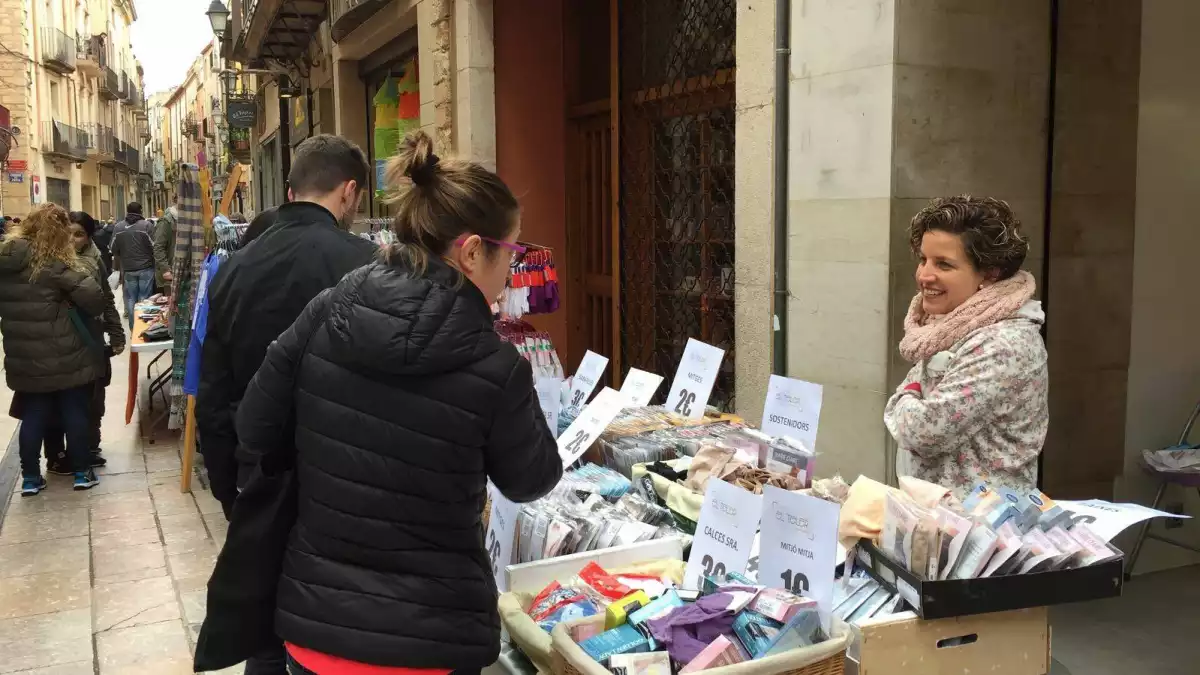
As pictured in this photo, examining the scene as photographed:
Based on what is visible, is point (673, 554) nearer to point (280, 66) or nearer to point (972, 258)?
point (972, 258)

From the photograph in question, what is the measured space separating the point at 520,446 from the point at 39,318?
18.9 feet

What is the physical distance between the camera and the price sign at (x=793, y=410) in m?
3.08

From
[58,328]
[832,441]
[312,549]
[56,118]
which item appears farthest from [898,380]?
[56,118]

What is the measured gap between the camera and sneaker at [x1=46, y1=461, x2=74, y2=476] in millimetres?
7176

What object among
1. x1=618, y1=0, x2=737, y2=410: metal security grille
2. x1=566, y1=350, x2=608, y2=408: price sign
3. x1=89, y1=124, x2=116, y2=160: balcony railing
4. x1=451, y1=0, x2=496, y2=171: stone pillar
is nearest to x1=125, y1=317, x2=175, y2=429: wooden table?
x1=451, y1=0, x2=496, y2=171: stone pillar

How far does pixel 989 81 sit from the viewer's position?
388 cm

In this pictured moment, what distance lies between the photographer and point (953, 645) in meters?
2.06

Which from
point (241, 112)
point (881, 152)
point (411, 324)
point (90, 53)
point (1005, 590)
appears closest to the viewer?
point (411, 324)

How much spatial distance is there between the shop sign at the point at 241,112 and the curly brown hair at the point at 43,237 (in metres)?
14.0

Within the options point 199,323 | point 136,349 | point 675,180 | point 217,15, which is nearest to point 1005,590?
point 675,180

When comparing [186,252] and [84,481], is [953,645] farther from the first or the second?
[84,481]

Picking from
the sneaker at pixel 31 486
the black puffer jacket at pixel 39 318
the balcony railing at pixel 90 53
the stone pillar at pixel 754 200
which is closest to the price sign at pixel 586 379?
the stone pillar at pixel 754 200

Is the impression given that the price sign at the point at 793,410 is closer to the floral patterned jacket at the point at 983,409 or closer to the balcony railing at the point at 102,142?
the floral patterned jacket at the point at 983,409

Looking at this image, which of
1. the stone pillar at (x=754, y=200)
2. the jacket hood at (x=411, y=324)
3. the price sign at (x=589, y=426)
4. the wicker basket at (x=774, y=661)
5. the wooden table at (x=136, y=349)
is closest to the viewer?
the jacket hood at (x=411, y=324)
